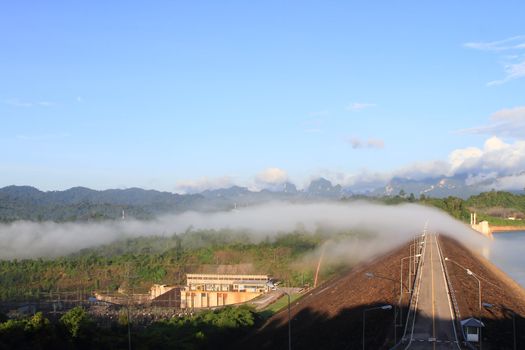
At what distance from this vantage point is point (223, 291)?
115000 millimetres

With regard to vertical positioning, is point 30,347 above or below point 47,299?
above

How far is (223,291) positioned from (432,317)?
71.4 m

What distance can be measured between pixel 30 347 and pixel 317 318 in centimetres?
3033

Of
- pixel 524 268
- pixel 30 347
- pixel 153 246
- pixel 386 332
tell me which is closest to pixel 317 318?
pixel 386 332

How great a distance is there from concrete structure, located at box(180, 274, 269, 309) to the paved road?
4585 centimetres

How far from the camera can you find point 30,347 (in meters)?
41.1

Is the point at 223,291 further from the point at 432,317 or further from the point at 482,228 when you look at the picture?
the point at 482,228

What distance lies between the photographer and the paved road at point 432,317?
39875mm

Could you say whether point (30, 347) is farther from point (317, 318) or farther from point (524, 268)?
point (524, 268)

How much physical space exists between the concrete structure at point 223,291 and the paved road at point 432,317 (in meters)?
45.8

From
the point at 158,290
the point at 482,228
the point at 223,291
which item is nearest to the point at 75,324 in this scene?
the point at 223,291

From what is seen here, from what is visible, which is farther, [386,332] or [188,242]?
[188,242]

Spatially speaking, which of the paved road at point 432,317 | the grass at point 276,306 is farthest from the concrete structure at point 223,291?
the paved road at point 432,317

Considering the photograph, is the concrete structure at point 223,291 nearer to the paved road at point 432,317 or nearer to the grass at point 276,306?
the grass at point 276,306
